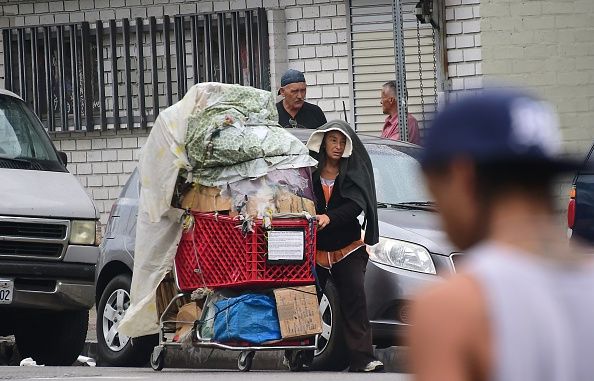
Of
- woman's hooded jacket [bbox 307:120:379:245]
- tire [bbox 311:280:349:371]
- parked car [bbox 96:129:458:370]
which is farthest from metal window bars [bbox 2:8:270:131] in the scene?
tire [bbox 311:280:349:371]

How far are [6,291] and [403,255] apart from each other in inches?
119

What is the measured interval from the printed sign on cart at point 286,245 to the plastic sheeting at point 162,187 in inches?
16.1

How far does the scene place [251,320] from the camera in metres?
9.97

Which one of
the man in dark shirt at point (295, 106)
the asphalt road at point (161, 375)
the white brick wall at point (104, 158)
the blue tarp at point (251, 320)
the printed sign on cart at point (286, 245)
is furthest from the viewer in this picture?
the white brick wall at point (104, 158)

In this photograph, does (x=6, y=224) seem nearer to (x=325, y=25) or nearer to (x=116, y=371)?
(x=116, y=371)

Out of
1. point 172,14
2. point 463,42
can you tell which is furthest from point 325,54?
point 172,14

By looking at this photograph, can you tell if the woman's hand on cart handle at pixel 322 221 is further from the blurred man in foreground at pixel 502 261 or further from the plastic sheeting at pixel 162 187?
the blurred man in foreground at pixel 502 261

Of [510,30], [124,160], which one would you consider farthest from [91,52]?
[510,30]

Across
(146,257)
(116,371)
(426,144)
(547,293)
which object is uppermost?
(426,144)

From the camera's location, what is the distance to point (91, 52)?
71.8 ft

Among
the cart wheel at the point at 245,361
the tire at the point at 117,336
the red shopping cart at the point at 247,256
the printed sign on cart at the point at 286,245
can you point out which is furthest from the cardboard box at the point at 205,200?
the tire at the point at 117,336

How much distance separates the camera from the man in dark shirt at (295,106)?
13.0 metres

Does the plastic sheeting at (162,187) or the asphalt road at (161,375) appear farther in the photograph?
the plastic sheeting at (162,187)

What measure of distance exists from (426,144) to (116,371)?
8370 mm
